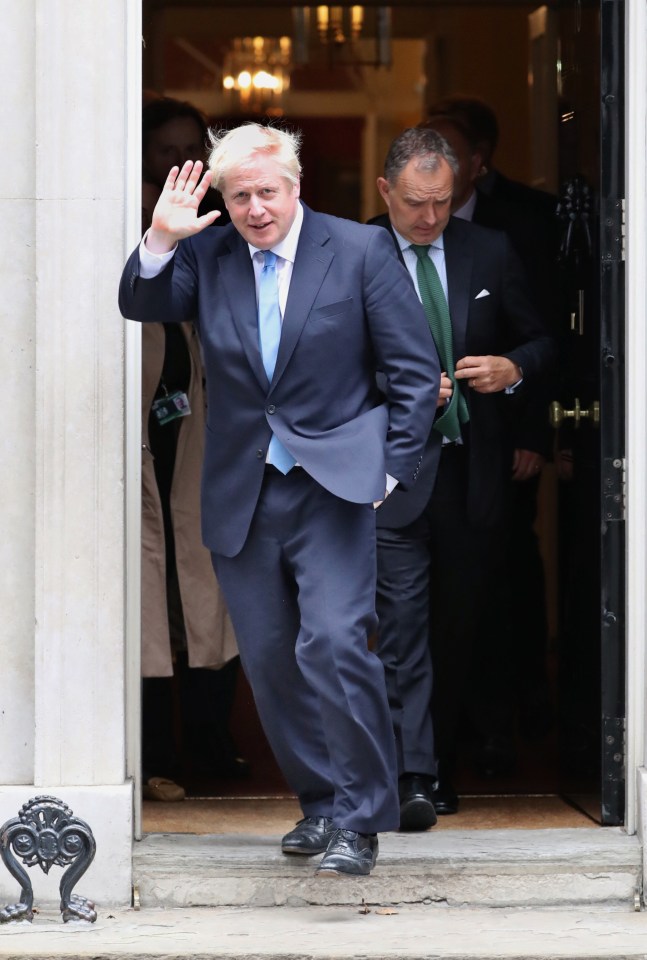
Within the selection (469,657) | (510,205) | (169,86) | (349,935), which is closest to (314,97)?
(169,86)

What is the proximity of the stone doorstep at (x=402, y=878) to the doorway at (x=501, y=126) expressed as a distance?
325mm

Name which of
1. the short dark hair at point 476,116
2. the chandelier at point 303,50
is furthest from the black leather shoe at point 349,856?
the chandelier at point 303,50

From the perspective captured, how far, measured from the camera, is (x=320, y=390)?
4.42 m

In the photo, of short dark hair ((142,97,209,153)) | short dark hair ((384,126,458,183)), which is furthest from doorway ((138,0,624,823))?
short dark hair ((384,126,458,183))

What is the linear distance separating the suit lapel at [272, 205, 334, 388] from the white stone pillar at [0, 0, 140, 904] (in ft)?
1.79

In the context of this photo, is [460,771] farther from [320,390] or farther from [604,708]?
[320,390]

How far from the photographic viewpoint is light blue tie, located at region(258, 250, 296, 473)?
4445 millimetres

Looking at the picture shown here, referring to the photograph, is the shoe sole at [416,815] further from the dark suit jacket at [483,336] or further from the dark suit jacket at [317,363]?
the dark suit jacket at [317,363]

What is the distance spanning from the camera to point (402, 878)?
4.70 metres

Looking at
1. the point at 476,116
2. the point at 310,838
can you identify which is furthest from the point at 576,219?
the point at 310,838

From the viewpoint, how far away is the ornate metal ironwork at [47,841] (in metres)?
4.44

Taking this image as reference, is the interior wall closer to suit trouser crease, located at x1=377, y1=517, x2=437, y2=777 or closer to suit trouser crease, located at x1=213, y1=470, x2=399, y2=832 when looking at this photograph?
suit trouser crease, located at x1=377, y1=517, x2=437, y2=777

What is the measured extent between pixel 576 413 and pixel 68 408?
5.36ft

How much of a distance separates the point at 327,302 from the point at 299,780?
4.43 feet
